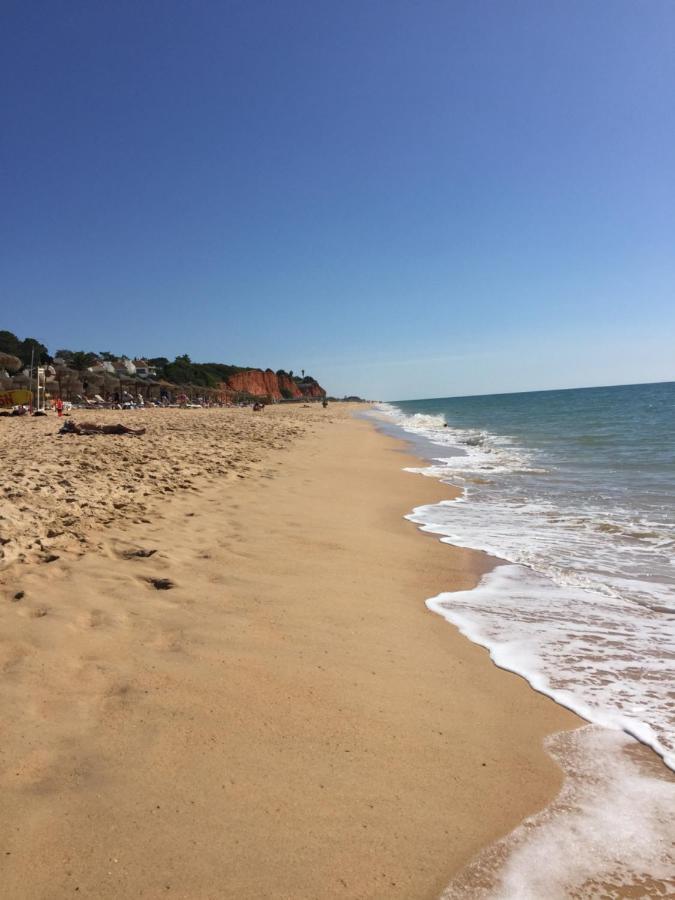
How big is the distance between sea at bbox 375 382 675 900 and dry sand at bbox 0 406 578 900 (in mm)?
129

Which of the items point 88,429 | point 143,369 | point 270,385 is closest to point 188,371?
point 143,369

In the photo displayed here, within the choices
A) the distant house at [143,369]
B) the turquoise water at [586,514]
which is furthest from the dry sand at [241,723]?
the distant house at [143,369]

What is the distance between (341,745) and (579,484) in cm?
891

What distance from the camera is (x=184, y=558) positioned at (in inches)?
174

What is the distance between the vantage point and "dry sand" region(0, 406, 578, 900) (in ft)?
5.40

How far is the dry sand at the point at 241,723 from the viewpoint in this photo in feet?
5.40

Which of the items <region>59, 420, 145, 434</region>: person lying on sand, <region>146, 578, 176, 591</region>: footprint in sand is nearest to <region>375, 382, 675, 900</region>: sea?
<region>146, 578, 176, 591</region>: footprint in sand

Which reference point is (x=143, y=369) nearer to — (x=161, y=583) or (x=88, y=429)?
(x=88, y=429)

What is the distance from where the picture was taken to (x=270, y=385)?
375 ft

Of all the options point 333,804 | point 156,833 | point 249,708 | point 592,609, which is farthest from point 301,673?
point 592,609

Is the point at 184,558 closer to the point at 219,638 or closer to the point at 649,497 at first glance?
the point at 219,638

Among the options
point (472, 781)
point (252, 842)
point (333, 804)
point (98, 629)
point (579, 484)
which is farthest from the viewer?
point (579, 484)

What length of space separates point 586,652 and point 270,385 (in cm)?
11316

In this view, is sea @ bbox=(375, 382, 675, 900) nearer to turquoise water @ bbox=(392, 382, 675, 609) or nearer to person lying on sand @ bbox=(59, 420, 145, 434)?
turquoise water @ bbox=(392, 382, 675, 609)
